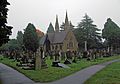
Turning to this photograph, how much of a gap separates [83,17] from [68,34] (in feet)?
35.0

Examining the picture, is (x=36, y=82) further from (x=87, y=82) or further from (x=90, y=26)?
(x=90, y=26)

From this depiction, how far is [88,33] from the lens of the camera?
99.9 m

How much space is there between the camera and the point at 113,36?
291ft

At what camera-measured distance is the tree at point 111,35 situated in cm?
8762

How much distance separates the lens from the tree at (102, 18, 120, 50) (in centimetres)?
8762

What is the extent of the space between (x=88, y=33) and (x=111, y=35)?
1287cm

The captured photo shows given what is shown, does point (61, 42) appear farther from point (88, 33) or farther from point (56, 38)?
point (88, 33)

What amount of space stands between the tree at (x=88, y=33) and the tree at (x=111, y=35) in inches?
228

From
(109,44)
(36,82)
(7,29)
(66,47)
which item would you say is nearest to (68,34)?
(66,47)

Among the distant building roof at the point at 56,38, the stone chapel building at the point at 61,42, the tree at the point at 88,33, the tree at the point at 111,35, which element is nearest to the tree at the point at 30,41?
the stone chapel building at the point at 61,42

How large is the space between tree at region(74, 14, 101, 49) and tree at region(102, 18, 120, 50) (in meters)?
5.80

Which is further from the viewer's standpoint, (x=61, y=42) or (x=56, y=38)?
(x=56, y=38)

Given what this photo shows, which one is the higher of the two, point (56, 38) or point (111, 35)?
point (56, 38)

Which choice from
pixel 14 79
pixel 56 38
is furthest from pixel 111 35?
pixel 14 79
